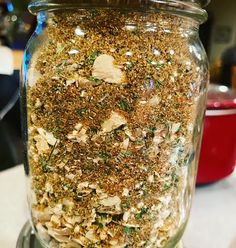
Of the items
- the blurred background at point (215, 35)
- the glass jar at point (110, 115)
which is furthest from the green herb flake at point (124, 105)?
the blurred background at point (215, 35)

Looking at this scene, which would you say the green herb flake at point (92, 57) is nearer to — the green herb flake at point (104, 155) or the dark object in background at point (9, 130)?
the green herb flake at point (104, 155)

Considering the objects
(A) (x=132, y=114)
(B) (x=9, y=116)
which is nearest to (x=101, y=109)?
(A) (x=132, y=114)

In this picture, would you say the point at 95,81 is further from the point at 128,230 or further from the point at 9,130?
the point at 9,130

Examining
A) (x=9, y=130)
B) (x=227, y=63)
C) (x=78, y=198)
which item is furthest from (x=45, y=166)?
(x=227, y=63)

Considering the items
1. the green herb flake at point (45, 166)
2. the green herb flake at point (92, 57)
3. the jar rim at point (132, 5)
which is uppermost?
the jar rim at point (132, 5)

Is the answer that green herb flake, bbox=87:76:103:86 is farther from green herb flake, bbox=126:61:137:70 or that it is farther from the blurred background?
the blurred background

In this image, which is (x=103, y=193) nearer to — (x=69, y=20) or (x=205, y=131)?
(x=69, y=20)

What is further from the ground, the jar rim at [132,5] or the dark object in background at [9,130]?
the jar rim at [132,5]
